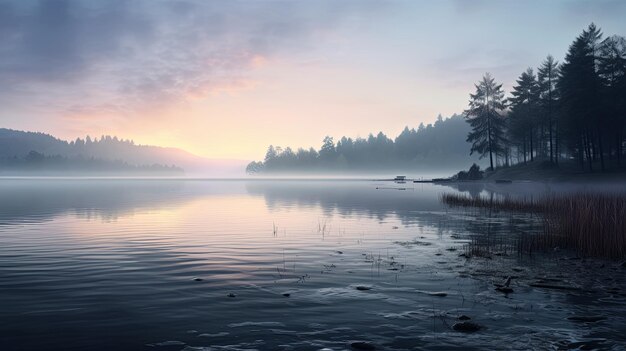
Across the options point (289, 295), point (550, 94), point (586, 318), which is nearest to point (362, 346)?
point (289, 295)

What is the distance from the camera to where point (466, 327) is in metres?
8.72

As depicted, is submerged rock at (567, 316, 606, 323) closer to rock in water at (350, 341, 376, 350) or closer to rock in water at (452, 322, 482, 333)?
rock in water at (452, 322, 482, 333)

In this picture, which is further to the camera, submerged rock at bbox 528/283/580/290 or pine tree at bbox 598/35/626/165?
pine tree at bbox 598/35/626/165

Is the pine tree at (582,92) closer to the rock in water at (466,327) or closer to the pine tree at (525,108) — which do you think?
the pine tree at (525,108)

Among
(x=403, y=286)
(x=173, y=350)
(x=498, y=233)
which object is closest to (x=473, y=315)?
(x=403, y=286)

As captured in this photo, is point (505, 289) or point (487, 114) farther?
point (487, 114)

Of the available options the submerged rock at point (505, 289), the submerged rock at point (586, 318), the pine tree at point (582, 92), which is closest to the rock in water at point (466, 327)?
the submerged rock at point (586, 318)

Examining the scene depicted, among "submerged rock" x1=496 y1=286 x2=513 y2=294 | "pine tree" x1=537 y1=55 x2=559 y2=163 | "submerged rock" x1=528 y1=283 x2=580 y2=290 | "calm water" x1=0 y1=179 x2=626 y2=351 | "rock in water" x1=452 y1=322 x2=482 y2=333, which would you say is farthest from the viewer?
"pine tree" x1=537 y1=55 x2=559 y2=163

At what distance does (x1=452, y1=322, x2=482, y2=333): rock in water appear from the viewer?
8680 mm

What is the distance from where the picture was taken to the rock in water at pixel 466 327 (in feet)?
28.5

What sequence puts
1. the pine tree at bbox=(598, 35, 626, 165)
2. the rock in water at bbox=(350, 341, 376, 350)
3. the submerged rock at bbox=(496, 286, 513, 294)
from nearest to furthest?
the rock in water at bbox=(350, 341, 376, 350), the submerged rock at bbox=(496, 286, 513, 294), the pine tree at bbox=(598, 35, 626, 165)

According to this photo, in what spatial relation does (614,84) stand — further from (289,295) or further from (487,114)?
(289,295)

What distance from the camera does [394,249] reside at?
19.7 metres

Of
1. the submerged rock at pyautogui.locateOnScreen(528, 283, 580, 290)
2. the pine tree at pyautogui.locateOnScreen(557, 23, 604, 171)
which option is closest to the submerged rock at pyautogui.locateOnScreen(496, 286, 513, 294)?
the submerged rock at pyautogui.locateOnScreen(528, 283, 580, 290)
